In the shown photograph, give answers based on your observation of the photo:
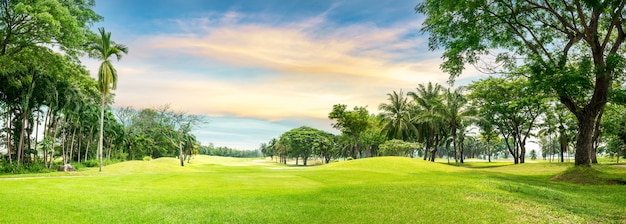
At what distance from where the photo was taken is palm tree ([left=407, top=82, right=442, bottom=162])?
2254 inches

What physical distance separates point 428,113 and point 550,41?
28250mm

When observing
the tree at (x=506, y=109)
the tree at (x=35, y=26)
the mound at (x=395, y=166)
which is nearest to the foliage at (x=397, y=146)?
the tree at (x=506, y=109)

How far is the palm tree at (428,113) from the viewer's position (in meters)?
57.3

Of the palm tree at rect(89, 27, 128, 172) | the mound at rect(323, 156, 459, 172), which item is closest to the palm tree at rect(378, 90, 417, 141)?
the mound at rect(323, 156, 459, 172)

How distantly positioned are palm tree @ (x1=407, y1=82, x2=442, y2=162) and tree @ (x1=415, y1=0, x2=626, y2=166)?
86.8ft

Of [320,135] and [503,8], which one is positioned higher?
[503,8]

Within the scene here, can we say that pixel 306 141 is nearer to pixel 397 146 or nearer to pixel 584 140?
pixel 397 146

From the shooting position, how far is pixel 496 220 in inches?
425

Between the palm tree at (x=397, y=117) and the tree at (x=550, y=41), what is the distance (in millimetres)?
33840

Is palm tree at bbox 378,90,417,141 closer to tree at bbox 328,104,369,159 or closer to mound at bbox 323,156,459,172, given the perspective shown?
tree at bbox 328,104,369,159

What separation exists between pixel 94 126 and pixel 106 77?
29.8 m

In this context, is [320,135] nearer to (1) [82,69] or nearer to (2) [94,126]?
(2) [94,126]

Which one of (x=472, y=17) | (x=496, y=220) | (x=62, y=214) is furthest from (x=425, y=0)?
(x=62, y=214)

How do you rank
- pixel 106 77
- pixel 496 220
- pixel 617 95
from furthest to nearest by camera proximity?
pixel 106 77 < pixel 617 95 < pixel 496 220
